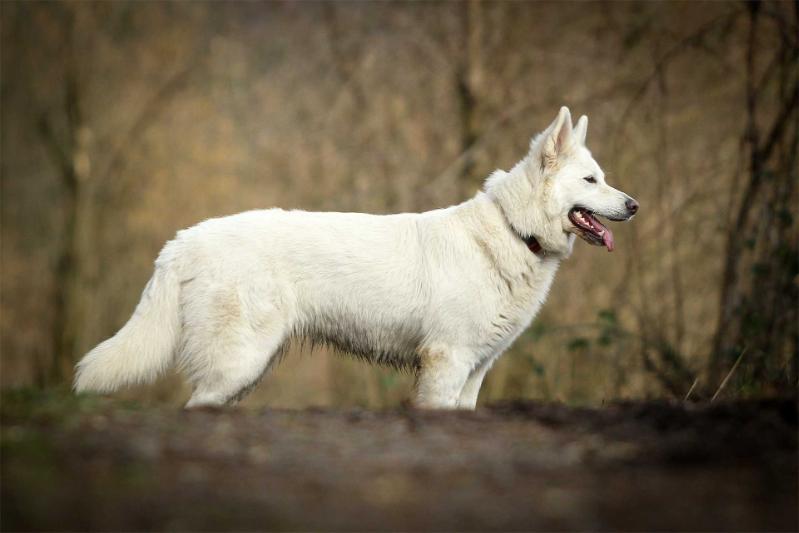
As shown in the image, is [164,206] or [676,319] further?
[164,206]

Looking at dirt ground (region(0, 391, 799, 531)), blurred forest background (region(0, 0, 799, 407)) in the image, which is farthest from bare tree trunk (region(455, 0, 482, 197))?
dirt ground (region(0, 391, 799, 531))

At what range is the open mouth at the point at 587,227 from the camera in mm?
6320

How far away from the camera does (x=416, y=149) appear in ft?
42.8

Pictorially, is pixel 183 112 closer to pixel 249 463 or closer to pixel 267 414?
pixel 267 414

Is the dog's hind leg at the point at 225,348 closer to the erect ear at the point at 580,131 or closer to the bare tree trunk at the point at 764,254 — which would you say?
the erect ear at the point at 580,131

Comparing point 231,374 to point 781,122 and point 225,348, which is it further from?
point 781,122

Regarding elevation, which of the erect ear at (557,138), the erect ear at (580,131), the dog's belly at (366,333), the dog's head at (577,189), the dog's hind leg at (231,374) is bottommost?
the dog's hind leg at (231,374)

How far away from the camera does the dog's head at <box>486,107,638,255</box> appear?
6.25 metres

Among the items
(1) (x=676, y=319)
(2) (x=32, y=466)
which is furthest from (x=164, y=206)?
(2) (x=32, y=466)

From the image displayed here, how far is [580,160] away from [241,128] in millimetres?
9753

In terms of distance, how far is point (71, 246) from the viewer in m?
15.8

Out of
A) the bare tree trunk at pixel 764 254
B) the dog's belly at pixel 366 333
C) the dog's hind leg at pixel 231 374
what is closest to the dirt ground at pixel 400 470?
the dog's hind leg at pixel 231 374

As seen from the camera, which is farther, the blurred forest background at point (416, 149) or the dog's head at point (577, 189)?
the blurred forest background at point (416, 149)

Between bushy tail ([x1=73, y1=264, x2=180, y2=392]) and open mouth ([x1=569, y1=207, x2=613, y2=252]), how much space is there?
2.71m
